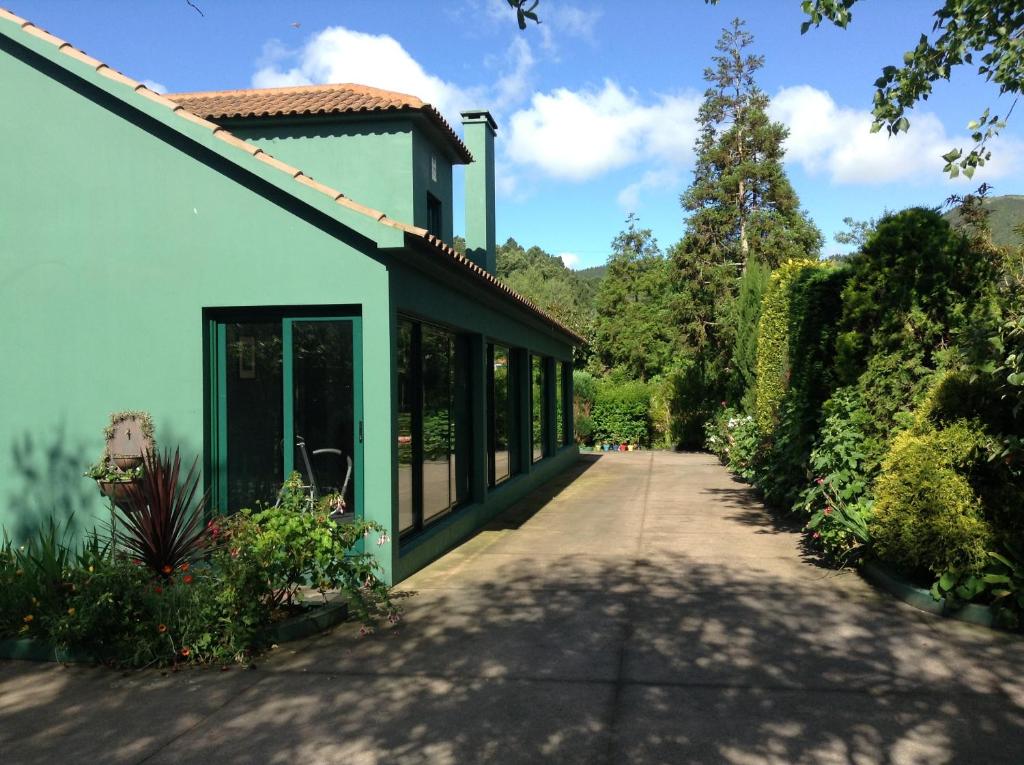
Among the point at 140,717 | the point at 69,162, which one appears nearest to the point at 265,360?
the point at 69,162

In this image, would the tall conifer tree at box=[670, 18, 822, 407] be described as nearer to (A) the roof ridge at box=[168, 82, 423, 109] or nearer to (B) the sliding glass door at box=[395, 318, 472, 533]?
(A) the roof ridge at box=[168, 82, 423, 109]

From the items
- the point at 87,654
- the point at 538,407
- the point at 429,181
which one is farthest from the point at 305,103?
the point at 87,654

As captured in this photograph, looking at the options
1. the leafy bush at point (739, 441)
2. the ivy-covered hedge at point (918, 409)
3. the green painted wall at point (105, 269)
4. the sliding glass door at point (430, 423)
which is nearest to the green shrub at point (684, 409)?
the leafy bush at point (739, 441)

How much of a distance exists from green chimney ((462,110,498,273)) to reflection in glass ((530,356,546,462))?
299cm

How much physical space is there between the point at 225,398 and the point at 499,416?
734 centimetres

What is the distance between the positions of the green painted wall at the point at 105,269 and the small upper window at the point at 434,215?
6830 millimetres

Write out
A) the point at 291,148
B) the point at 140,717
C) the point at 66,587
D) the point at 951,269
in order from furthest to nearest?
the point at 291,148, the point at 951,269, the point at 66,587, the point at 140,717

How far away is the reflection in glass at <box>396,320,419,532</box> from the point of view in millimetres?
8277

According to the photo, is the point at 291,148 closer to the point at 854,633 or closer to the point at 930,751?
the point at 854,633

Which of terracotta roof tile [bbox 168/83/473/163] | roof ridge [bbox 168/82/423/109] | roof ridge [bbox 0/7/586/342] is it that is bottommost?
roof ridge [bbox 0/7/586/342]

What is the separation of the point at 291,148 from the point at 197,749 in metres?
10.9

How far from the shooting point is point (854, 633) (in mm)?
6039

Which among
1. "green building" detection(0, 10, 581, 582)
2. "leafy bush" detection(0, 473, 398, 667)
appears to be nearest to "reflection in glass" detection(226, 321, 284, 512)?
"green building" detection(0, 10, 581, 582)

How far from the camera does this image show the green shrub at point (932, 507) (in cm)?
643
